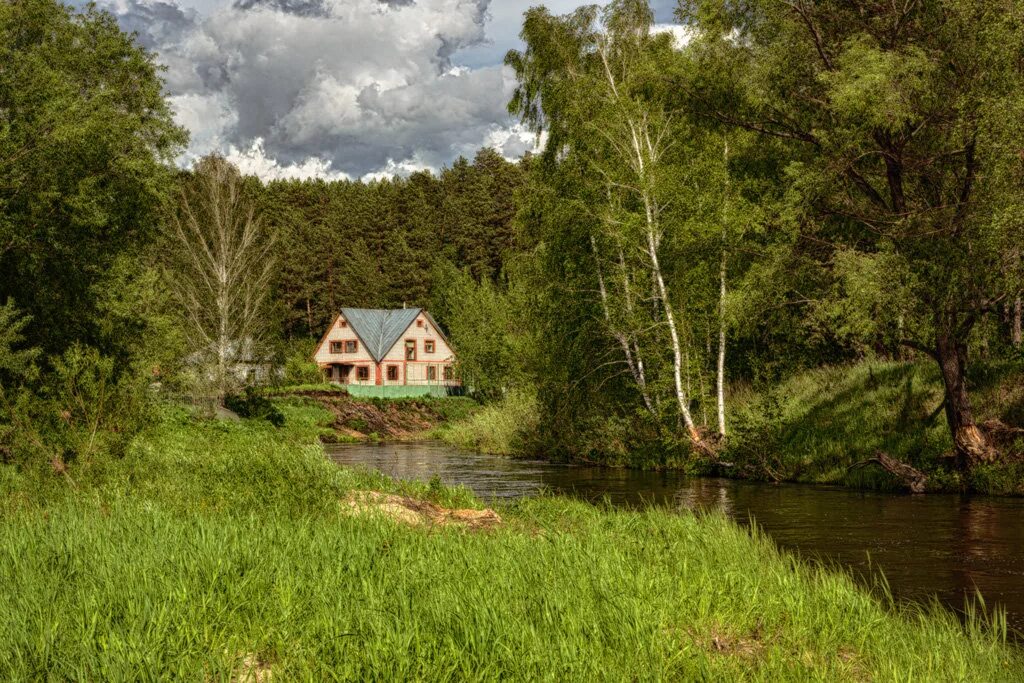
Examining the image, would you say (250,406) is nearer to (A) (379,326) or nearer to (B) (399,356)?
(B) (399,356)

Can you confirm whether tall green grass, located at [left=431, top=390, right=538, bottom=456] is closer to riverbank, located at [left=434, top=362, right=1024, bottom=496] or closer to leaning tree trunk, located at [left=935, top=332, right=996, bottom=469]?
riverbank, located at [left=434, top=362, right=1024, bottom=496]

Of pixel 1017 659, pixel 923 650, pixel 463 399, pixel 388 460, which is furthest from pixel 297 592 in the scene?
pixel 463 399

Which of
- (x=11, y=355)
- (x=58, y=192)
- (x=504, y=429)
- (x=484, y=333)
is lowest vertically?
(x=504, y=429)

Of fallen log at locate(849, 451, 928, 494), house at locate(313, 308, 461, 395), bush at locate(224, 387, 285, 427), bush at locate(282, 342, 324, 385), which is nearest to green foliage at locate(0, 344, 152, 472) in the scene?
fallen log at locate(849, 451, 928, 494)

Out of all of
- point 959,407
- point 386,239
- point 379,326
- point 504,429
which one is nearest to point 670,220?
point 959,407

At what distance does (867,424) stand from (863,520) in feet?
25.7

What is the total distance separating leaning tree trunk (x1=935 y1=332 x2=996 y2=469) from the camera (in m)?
17.6

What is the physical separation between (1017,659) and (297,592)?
526cm

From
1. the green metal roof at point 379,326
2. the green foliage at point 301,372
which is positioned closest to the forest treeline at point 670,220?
the green foliage at point 301,372

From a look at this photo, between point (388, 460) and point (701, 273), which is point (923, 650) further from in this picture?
point (388, 460)

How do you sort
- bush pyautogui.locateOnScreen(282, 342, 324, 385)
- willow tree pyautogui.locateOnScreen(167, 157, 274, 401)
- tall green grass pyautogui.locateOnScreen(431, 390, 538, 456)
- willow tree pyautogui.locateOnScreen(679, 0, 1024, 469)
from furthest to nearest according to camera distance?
bush pyautogui.locateOnScreen(282, 342, 324, 385) → willow tree pyautogui.locateOnScreen(167, 157, 274, 401) → tall green grass pyautogui.locateOnScreen(431, 390, 538, 456) → willow tree pyautogui.locateOnScreen(679, 0, 1024, 469)

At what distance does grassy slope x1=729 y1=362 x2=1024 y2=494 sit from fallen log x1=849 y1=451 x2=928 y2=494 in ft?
1.23

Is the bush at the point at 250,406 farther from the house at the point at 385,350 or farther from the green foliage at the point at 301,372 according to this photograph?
the house at the point at 385,350

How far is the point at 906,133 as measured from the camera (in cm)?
1822
